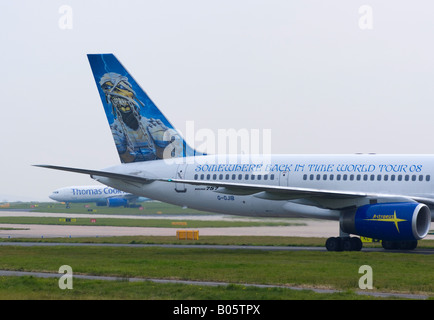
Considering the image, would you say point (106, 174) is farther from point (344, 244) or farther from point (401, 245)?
point (401, 245)

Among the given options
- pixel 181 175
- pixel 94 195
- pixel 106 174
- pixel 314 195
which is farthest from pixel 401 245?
pixel 94 195

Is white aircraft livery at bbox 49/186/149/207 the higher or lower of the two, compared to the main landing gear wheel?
lower

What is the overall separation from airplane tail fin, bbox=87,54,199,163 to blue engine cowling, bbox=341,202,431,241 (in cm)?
1294

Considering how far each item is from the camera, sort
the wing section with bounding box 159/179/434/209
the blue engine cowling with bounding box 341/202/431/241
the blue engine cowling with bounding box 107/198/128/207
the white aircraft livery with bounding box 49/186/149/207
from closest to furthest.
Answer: the blue engine cowling with bounding box 341/202/431/241, the wing section with bounding box 159/179/434/209, the blue engine cowling with bounding box 107/198/128/207, the white aircraft livery with bounding box 49/186/149/207

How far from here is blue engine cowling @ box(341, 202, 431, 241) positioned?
32.5m

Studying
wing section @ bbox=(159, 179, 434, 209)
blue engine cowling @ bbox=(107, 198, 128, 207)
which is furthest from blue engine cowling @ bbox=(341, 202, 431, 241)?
blue engine cowling @ bbox=(107, 198, 128, 207)

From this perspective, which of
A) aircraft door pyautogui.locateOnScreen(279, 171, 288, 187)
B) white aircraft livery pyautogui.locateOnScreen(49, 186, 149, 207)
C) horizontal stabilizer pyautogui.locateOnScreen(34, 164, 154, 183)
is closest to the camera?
horizontal stabilizer pyautogui.locateOnScreen(34, 164, 154, 183)

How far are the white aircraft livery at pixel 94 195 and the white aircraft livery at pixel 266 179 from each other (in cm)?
9505

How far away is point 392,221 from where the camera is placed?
3269 cm

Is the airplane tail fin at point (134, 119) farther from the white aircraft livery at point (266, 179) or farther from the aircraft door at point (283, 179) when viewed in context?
the aircraft door at point (283, 179)

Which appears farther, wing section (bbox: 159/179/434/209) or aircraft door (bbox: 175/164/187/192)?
aircraft door (bbox: 175/164/187/192)

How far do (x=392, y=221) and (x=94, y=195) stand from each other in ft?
390

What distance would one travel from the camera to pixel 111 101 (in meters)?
43.9

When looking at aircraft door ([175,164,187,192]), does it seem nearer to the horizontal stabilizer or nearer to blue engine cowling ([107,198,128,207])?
the horizontal stabilizer
